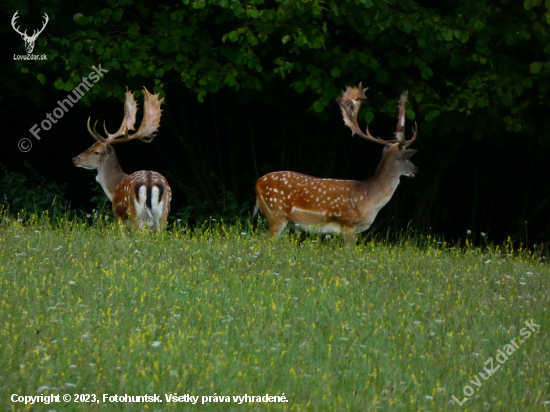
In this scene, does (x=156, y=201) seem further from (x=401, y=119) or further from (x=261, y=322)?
(x=261, y=322)

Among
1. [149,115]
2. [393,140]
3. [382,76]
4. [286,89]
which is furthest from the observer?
[286,89]

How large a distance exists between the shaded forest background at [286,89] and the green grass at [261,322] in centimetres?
207

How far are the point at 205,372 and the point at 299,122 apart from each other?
7205 mm

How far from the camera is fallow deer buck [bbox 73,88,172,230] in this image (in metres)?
9.10

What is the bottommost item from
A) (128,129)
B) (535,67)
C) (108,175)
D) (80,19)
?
(108,175)

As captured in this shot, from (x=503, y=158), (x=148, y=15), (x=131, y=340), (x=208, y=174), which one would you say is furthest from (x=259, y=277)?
(x=503, y=158)

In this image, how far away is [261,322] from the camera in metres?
5.71

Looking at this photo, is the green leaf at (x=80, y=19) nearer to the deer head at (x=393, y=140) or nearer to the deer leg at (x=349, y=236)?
the deer head at (x=393, y=140)

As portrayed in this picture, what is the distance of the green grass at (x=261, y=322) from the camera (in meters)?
4.64

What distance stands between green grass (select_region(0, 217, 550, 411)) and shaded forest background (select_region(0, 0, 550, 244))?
207cm

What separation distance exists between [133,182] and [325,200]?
1.96m

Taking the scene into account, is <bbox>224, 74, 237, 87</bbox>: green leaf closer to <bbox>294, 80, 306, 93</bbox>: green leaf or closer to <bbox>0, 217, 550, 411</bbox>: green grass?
<bbox>294, 80, 306, 93</bbox>: green leaf

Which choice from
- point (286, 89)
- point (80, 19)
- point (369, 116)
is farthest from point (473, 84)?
point (80, 19)

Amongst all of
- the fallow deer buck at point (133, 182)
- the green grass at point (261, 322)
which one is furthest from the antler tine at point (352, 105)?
the fallow deer buck at point (133, 182)
